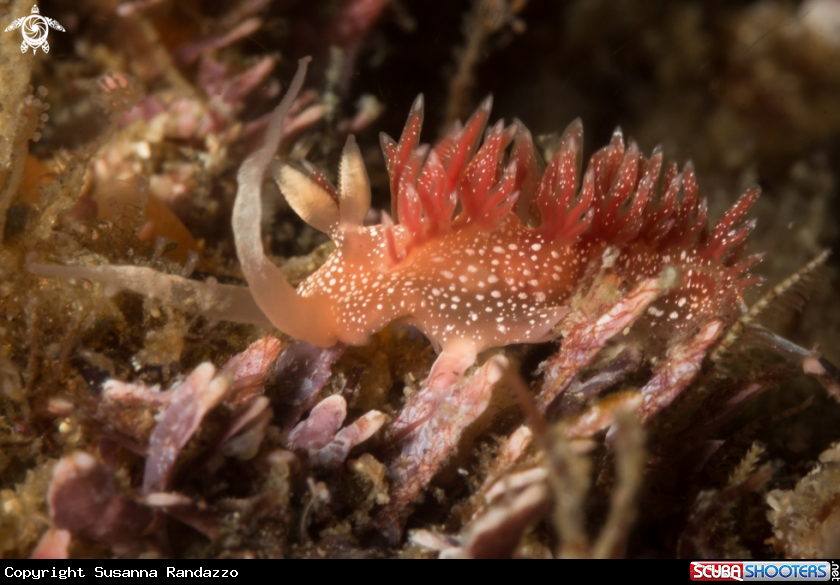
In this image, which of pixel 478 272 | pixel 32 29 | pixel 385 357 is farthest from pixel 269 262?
pixel 32 29

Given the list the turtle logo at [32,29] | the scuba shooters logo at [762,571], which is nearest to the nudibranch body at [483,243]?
the scuba shooters logo at [762,571]

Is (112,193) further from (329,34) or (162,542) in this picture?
(329,34)

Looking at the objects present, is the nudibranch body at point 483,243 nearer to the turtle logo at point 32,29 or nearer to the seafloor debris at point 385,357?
the seafloor debris at point 385,357

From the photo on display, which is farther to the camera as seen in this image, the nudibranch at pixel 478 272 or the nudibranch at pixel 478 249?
the nudibranch at pixel 478 249

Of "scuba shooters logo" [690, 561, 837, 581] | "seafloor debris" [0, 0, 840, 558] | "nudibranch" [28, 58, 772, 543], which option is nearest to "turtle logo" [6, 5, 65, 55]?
"seafloor debris" [0, 0, 840, 558]

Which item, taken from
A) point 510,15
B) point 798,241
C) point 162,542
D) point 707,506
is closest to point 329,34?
point 510,15

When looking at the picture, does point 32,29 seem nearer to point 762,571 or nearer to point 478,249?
point 478,249
